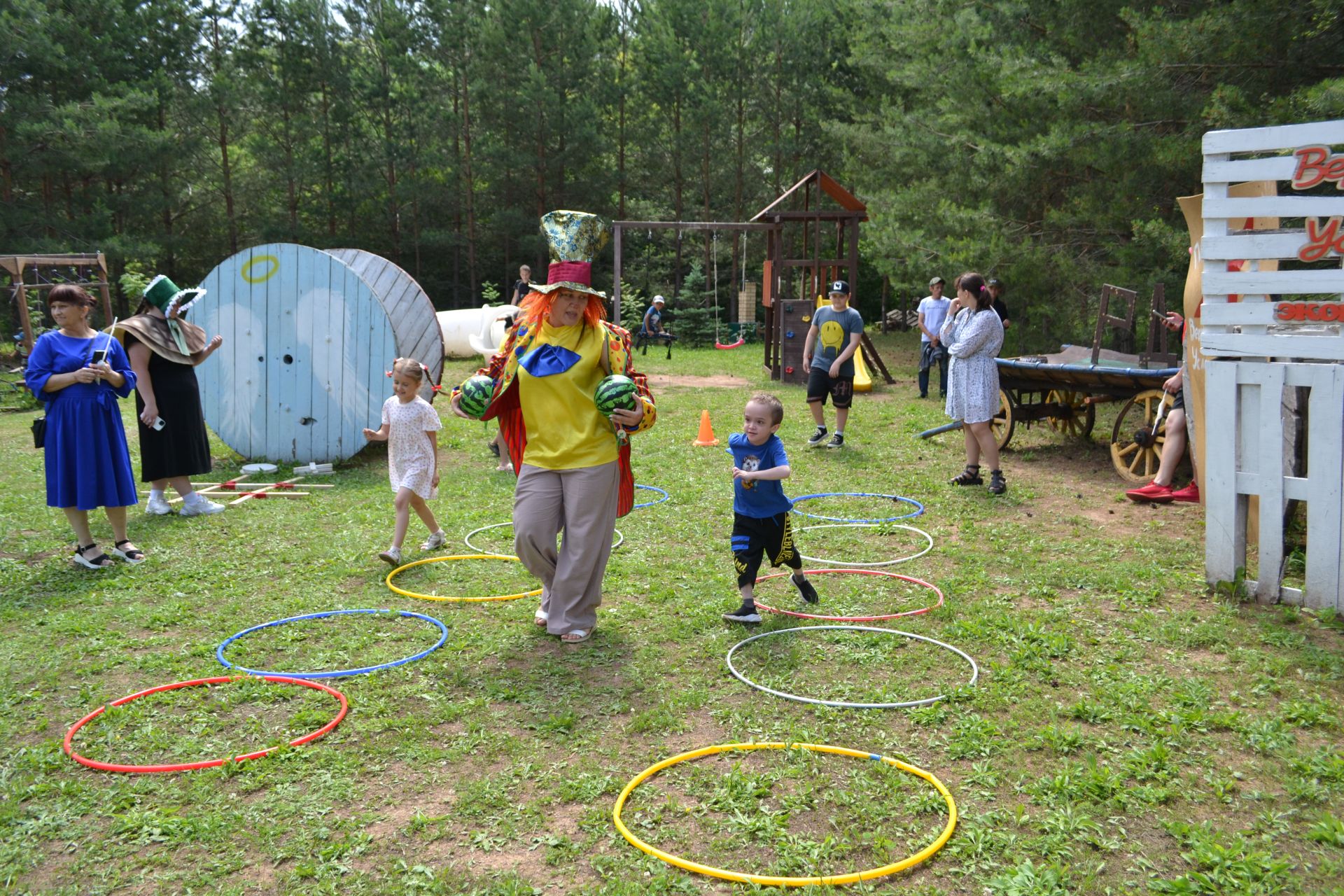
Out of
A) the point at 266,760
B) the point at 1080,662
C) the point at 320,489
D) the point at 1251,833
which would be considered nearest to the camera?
the point at 1251,833

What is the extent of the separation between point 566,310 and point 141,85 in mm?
29853

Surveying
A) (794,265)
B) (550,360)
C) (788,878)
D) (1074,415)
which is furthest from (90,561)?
(794,265)

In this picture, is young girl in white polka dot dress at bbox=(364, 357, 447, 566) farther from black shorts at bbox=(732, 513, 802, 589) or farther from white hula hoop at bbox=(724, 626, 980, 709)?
white hula hoop at bbox=(724, 626, 980, 709)

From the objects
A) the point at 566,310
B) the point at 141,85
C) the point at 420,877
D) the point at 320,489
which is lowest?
the point at 420,877

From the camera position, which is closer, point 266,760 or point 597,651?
point 266,760

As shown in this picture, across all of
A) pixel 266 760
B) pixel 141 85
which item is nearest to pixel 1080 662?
pixel 266 760

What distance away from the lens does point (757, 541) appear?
580 cm

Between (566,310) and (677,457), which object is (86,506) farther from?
(677,457)

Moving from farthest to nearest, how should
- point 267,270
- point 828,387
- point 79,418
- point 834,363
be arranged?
point 828,387 → point 834,363 → point 267,270 → point 79,418

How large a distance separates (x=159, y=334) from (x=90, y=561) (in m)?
2.50

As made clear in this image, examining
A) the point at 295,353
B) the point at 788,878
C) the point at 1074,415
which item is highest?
the point at 295,353

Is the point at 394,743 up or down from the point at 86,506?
down

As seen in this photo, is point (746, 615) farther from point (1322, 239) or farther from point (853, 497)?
point (1322, 239)

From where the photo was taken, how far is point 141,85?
96.2 ft
